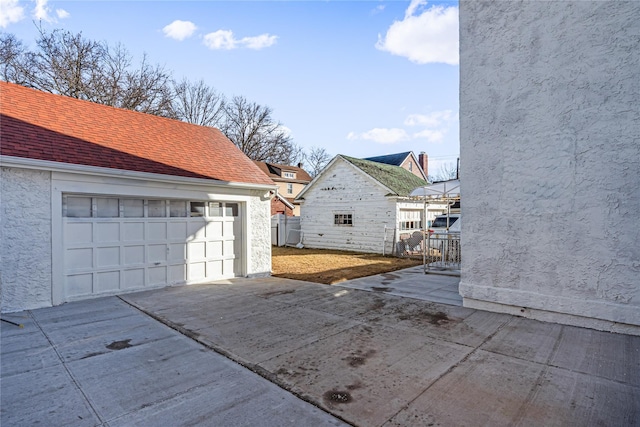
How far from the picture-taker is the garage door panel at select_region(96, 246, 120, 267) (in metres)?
6.88

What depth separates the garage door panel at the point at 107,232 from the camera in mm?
6887

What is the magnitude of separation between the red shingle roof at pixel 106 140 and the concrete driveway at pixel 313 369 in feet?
10.3

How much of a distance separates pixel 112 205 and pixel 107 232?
0.60m

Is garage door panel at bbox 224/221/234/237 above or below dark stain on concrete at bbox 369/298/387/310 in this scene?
above

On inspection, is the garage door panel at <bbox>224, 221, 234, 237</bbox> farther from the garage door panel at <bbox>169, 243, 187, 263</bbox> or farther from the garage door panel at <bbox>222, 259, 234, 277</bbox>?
the garage door panel at <bbox>169, 243, 187, 263</bbox>

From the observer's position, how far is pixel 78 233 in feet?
21.7

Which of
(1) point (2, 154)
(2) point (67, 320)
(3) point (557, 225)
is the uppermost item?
(1) point (2, 154)

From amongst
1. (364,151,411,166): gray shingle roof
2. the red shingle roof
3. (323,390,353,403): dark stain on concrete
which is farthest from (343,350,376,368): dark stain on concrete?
(364,151,411,166): gray shingle roof

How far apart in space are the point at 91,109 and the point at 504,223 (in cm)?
1016

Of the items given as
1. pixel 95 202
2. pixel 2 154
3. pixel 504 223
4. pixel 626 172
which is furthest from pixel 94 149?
pixel 626 172

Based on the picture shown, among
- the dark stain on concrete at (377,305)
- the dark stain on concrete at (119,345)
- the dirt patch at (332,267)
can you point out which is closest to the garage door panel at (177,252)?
the dirt patch at (332,267)

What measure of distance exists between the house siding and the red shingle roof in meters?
7.13

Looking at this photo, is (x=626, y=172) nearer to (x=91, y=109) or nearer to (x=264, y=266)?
(x=264, y=266)

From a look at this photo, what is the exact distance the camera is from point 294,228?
19672 mm
